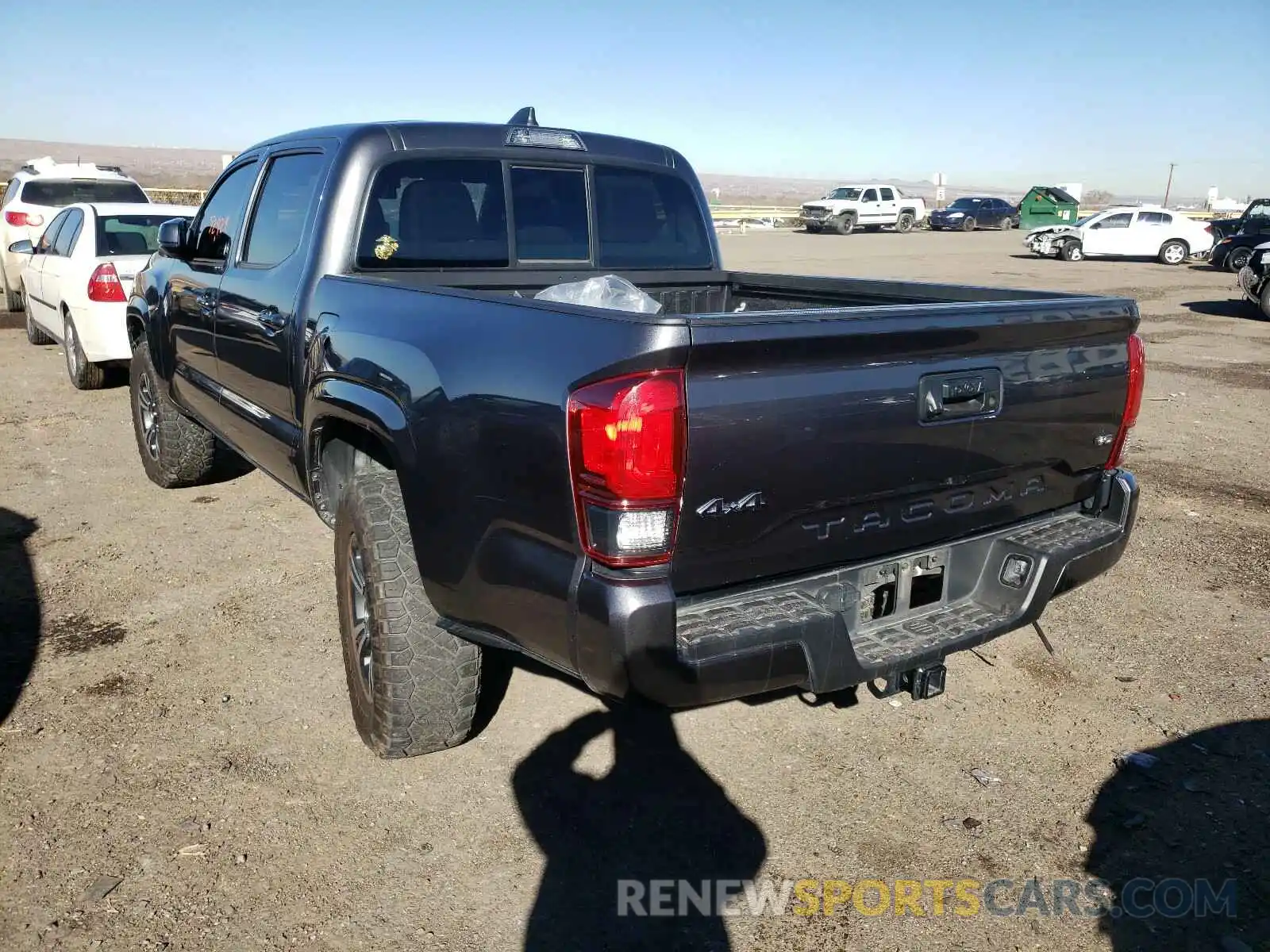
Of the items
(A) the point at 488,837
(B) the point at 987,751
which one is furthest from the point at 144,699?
(B) the point at 987,751

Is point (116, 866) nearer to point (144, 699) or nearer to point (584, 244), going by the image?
point (144, 699)

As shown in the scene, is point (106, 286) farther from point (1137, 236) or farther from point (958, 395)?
point (1137, 236)

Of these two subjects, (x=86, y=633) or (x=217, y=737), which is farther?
(x=86, y=633)

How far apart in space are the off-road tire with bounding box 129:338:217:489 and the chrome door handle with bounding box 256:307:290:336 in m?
2.04

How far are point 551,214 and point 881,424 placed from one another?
87.4 inches

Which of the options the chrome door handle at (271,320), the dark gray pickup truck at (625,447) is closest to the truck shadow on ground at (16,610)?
the dark gray pickup truck at (625,447)

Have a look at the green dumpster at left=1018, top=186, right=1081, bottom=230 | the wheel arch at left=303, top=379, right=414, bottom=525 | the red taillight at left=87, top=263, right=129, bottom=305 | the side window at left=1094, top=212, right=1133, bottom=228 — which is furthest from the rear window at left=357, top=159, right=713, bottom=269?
the green dumpster at left=1018, top=186, right=1081, bottom=230

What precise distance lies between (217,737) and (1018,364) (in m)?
2.91

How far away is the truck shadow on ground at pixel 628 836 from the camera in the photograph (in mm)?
2520

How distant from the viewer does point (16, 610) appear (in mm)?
4355

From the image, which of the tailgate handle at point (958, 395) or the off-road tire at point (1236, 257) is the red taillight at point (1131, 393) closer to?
the tailgate handle at point (958, 395)

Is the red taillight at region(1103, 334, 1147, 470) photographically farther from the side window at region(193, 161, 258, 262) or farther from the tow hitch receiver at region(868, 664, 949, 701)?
the side window at region(193, 161, 258, 262)

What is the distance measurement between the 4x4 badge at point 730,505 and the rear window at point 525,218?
6.73ft

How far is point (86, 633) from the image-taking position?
13.6ft
